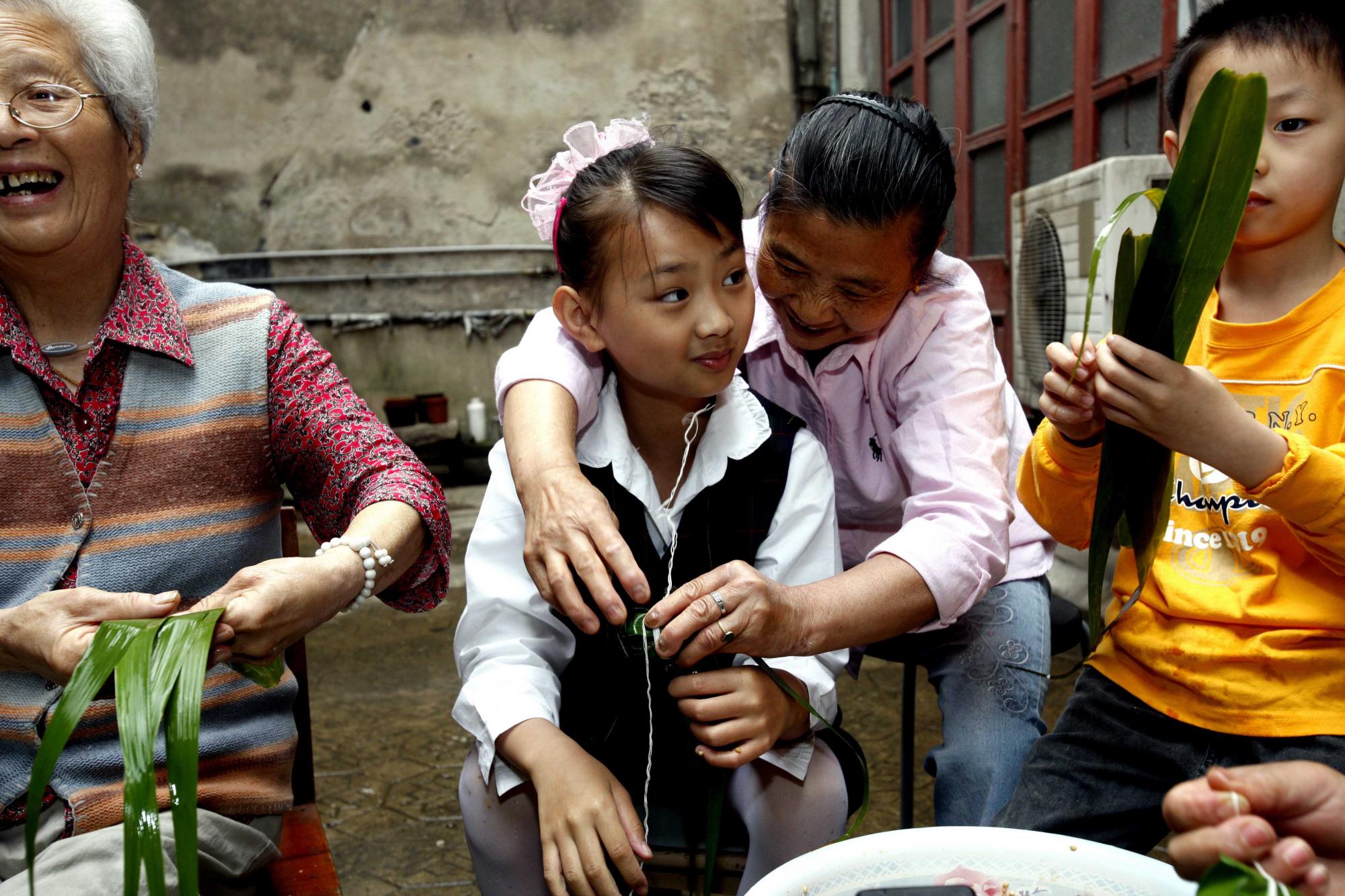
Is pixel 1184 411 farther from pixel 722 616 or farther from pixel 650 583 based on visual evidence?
pixel 650 583

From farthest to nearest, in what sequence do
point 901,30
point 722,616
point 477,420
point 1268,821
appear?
1. point 477,420
2. point 901,30
3. point 722,616
4. point 1268,821

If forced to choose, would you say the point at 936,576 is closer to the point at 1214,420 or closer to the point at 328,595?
the point at 1214,420

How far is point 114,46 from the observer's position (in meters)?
1.47

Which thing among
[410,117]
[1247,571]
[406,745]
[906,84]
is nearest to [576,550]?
[1247,571]

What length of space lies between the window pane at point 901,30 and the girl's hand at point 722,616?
6.07m

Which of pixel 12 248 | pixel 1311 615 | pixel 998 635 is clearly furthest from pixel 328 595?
pixel 1311 615

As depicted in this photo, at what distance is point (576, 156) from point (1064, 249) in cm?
240

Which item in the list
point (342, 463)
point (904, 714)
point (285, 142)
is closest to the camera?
point (342, 463)

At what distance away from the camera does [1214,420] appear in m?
1.20

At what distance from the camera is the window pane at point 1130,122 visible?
12.6 feet

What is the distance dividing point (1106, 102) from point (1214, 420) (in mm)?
3440

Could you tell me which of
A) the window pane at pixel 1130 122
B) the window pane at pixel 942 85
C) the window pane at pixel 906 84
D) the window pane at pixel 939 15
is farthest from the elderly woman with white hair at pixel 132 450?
the window pane at pixel 906 84

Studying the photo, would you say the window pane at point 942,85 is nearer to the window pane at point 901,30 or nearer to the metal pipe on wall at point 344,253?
the window pane at point 901,30

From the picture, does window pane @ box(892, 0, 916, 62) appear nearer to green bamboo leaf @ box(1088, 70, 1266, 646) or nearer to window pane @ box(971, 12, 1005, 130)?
window pane @ box(971, 12, 1005, 130)
